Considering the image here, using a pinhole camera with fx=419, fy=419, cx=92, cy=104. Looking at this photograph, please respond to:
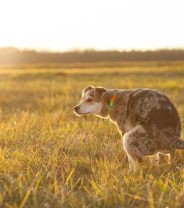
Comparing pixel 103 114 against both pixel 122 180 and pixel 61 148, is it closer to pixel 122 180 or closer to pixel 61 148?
pixel 61 148

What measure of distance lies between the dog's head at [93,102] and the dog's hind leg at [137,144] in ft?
4.73

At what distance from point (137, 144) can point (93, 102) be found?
1.68 meters

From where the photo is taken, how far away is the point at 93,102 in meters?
7.09

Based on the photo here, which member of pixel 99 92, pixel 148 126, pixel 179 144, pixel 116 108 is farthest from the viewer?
pixel 99 92

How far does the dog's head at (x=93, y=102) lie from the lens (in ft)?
23.1

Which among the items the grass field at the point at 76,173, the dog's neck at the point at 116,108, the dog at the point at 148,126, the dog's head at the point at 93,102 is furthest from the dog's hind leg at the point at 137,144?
the dog's head at the point at 93,102

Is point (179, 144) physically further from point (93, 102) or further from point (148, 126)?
point (93, 102)

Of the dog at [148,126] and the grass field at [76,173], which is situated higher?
the dog at [148,126]

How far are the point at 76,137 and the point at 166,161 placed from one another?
5.83ft

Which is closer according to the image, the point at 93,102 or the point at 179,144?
the point at 179,144

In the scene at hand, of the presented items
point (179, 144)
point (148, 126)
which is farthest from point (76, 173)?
point (179, 144)

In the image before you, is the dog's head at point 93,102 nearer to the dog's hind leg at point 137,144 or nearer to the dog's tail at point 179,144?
the dog's hind leg at point 137,144

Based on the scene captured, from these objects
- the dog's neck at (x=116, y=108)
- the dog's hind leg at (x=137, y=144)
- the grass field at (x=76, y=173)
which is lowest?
the grass field at (x=76, y=173)

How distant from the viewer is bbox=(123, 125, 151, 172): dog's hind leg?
5609 millimetres
